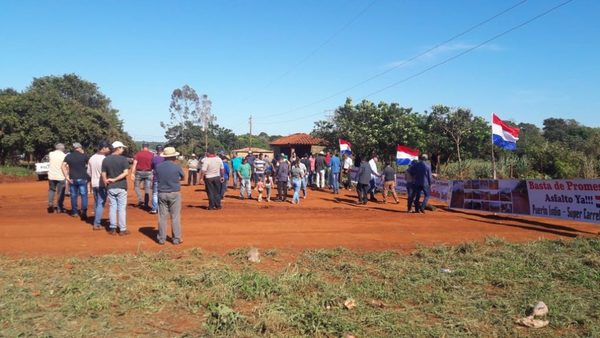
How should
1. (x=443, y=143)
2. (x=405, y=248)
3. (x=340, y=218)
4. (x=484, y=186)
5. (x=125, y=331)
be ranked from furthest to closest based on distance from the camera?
(x=443, y=143) → (x=484, y=186) → (x=340, y=218) → (x=405, y=248) → (x=125, y=331)

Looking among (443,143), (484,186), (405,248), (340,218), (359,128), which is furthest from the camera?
(443,143)

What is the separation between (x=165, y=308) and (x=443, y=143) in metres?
29.8

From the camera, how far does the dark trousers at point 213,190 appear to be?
466 inches

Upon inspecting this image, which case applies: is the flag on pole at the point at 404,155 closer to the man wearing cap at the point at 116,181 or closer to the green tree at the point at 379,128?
the green tree at the point at 379,128

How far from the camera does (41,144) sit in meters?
32.8

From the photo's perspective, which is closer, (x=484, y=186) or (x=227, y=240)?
(x=227, y=240)

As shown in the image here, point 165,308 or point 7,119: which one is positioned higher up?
point 7,119

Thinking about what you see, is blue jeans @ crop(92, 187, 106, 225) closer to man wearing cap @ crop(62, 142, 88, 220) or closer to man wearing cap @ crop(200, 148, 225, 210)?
man wearing cap @ crop(62, 142, 88, 220)

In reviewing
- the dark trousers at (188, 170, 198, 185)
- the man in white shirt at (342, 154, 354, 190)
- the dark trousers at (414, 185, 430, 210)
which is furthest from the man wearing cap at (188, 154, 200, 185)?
the dark trousers at (414, 185, 430, 210)

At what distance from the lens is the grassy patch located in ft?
14.1

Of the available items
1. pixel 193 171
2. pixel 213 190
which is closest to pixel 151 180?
pixel 213 190

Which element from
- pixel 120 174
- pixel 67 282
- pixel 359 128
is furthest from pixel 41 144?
pixel 67 282

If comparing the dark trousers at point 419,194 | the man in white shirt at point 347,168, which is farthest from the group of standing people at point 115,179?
the man in white shirt at point 347,168

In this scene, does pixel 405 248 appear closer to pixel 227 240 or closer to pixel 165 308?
pixel 227 240
